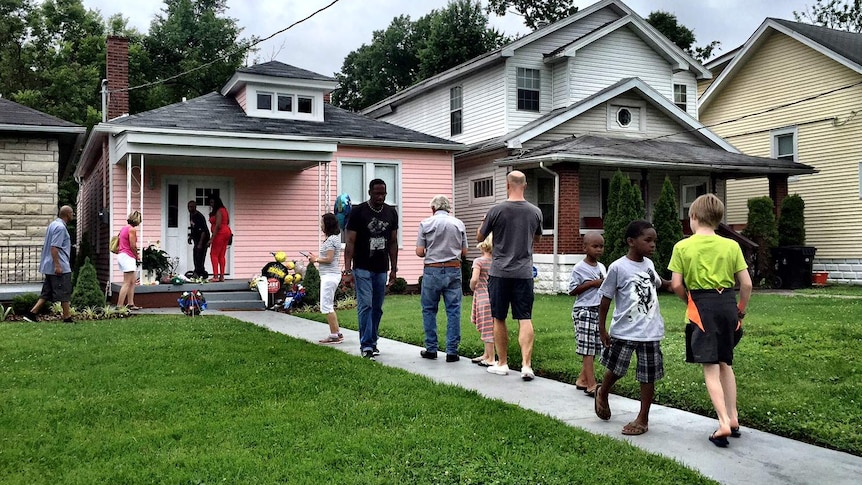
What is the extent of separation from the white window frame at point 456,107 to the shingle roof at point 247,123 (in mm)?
3808

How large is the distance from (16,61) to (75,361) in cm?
3310

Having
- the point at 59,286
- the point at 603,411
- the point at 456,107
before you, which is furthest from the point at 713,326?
the point at 456,107

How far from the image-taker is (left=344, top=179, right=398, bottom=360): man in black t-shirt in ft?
26.2

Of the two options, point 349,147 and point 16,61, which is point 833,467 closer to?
point 349,147

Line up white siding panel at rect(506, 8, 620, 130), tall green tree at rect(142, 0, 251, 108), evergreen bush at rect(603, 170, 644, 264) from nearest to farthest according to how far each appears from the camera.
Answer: evergreen bush at rect(603, 170, 644, 264) < white siding panel at rect(506, 8, 620, 130) < tall green tree at rect(142, 0, 251, 108)

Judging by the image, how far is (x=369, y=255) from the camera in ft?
26.3

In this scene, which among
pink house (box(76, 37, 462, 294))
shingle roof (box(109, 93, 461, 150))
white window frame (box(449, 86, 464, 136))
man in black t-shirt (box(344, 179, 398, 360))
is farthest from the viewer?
white window frame (box(449, 86, 464, 136))

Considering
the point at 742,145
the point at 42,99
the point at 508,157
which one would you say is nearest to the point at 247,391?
the point at 508,157

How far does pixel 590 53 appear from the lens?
72.7ft

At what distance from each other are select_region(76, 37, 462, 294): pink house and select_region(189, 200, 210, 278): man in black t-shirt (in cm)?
82

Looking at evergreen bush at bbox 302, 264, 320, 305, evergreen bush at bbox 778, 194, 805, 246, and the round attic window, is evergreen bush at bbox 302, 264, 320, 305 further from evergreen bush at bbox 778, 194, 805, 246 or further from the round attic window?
evergreen bush at bbox 778, 194, 805, 246

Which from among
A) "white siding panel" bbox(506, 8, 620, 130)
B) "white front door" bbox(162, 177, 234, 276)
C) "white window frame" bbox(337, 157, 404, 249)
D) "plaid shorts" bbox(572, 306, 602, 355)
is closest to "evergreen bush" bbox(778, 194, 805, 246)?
"white siding panel" bbox(506, 8, 620, 130)

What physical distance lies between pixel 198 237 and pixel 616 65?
1353 cm

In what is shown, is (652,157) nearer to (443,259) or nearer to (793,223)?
(793,223)
